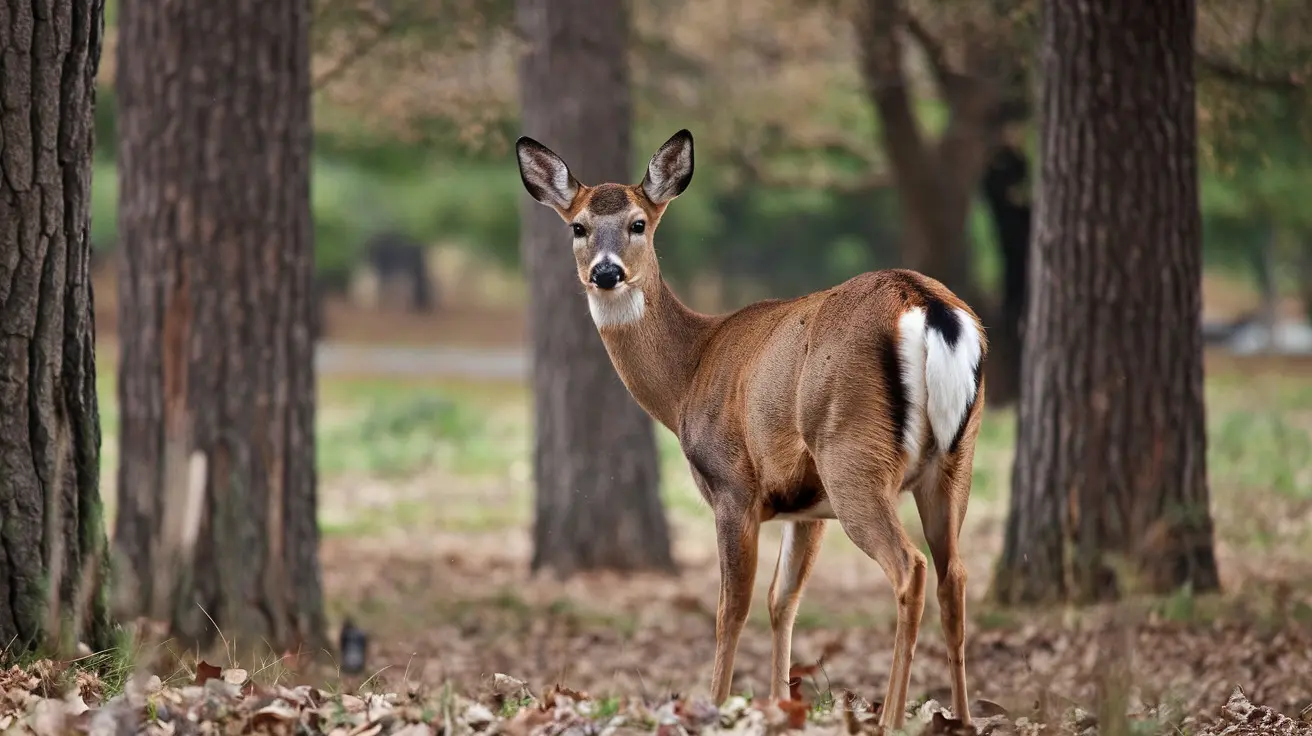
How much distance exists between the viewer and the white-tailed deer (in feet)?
14.9

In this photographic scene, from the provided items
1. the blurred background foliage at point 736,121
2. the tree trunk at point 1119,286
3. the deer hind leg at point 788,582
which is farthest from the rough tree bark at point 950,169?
the deer hind leg at point 788,582

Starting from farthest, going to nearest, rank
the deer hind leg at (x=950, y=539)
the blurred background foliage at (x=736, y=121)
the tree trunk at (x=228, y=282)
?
the blurred background foliage at (x=736, y=121)
the tree trunk at (x=228, y=282)
the deer hind leg at (x=950, y=539)

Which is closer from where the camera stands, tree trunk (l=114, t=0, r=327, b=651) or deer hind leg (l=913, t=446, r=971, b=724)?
deer hind leg (l=913, t=446, r=971, b=724)

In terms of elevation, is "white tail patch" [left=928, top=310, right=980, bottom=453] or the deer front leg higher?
"white tail patch" [left=928, top=310, right=980, bottom=453]

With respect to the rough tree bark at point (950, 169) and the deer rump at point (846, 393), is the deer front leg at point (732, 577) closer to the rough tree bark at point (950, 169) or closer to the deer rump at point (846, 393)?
the deer rump at point (846, 393)

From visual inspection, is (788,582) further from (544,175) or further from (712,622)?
(712,622)

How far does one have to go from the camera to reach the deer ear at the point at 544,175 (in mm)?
5766

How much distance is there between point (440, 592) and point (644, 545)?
1.44 metres

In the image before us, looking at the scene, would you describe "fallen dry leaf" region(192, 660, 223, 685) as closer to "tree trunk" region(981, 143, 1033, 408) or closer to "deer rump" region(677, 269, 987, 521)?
"deer rump" region(677, 269, 987, 521)

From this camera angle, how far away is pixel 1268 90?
9336 mm

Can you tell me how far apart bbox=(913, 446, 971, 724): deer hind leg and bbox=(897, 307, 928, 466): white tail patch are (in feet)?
0.65

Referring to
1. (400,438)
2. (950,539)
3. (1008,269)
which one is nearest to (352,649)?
(950,539)

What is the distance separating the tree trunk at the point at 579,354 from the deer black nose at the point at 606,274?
15.8ft

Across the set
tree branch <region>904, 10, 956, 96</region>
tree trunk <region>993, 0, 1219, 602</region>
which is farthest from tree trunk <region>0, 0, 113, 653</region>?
tree branch <region>904, 10, 956, 96</region>
